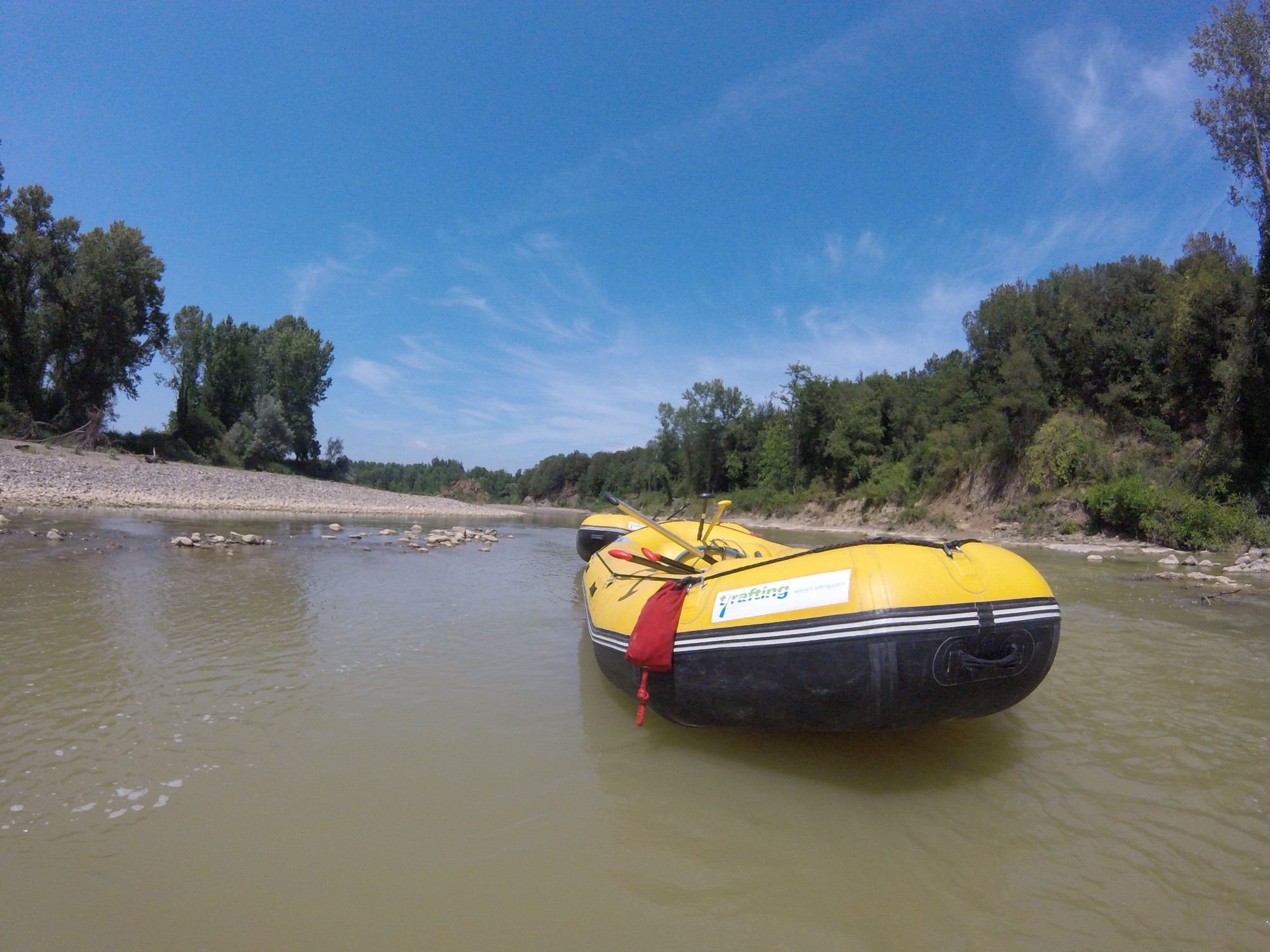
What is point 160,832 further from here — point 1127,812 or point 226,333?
point 226,333

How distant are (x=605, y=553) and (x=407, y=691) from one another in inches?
85.9

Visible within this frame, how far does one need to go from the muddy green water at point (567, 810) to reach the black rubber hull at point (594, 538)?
4639mm

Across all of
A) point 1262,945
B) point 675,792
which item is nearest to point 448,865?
point 675,792

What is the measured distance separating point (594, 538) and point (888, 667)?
24.6ft

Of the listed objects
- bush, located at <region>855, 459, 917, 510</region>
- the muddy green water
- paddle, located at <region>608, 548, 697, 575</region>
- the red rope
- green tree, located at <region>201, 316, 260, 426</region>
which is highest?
green tree, located at <region>201, 316, 260, 426</region>

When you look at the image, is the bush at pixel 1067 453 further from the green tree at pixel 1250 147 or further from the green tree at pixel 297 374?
the green tree at pixel 297 374

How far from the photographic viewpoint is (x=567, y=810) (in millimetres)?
2697

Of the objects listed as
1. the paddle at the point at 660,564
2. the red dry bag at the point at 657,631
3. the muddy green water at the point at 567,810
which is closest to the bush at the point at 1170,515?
the muddy green water at the point at 567,810

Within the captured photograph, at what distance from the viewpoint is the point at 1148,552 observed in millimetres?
13523

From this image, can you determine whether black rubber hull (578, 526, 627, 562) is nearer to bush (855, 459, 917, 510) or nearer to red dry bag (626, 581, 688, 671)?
red dry bag (626, 581, 688, 671)

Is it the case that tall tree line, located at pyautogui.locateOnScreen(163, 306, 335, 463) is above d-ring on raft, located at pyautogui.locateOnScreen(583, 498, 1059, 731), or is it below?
above

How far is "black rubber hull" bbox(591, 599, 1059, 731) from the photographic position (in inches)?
104

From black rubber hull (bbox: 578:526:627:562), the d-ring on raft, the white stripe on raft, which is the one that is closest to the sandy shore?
black rubber hull (bbox: 578:526:627:562)

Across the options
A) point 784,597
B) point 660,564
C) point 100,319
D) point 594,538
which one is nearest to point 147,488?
point 100,319
